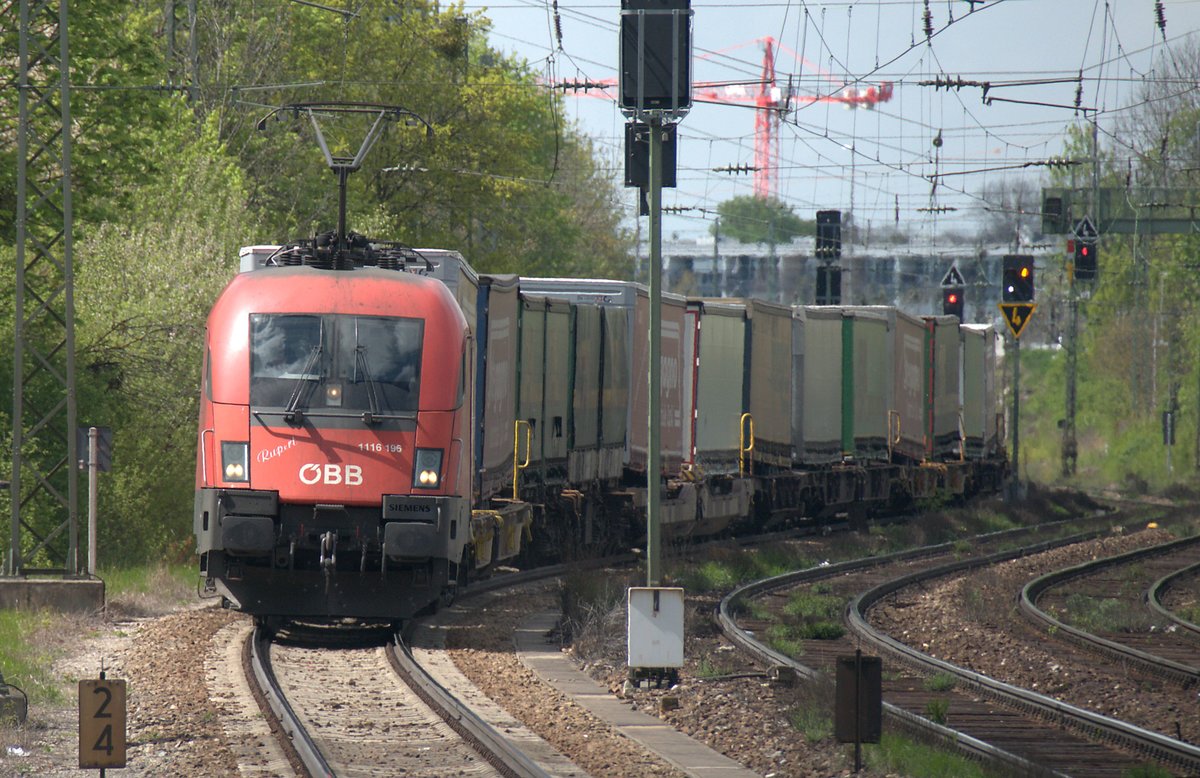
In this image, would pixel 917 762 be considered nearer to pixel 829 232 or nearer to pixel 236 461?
pixel 236 461

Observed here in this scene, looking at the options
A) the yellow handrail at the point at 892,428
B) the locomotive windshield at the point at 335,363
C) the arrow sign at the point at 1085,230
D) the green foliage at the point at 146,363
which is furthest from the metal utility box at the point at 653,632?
the arrow sign at the point at 1085,230

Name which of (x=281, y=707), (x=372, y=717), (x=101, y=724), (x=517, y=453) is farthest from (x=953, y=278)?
(x=101, y=724)

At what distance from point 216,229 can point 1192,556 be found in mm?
16875

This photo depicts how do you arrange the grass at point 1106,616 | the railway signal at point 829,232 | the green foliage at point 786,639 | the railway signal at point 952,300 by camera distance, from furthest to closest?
the railway signal at point 829,232 → the railway signal at point 952,300 → the grass at point 1106,616 → the green foliage at point 786,639

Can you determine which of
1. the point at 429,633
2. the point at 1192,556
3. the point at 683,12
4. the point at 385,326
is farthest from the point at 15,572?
the point at 1192,556

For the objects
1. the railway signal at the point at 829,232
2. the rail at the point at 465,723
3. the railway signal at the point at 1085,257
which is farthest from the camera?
the railway signal at the point at 829,232

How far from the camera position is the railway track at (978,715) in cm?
1016

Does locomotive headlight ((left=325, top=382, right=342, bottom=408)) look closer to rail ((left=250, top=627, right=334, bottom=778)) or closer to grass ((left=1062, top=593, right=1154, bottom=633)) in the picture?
rail ((left=250, top=627, right=334, bottom=778))

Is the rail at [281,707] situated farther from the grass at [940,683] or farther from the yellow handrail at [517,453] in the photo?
the grass at [940,683]

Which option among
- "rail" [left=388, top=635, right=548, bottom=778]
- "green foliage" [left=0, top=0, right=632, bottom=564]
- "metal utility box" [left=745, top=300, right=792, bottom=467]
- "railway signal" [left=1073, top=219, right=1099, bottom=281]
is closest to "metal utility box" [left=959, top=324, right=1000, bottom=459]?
"railway signal" [left=1073, top=219, right=1099, bottom=281]

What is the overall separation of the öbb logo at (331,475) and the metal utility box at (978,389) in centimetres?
2590

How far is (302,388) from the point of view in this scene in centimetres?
1324

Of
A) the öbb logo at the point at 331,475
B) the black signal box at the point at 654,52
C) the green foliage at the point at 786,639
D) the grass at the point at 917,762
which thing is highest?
the black signal box at the point at 654,52

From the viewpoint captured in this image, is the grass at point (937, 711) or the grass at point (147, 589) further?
the grass at point (147, 589)
